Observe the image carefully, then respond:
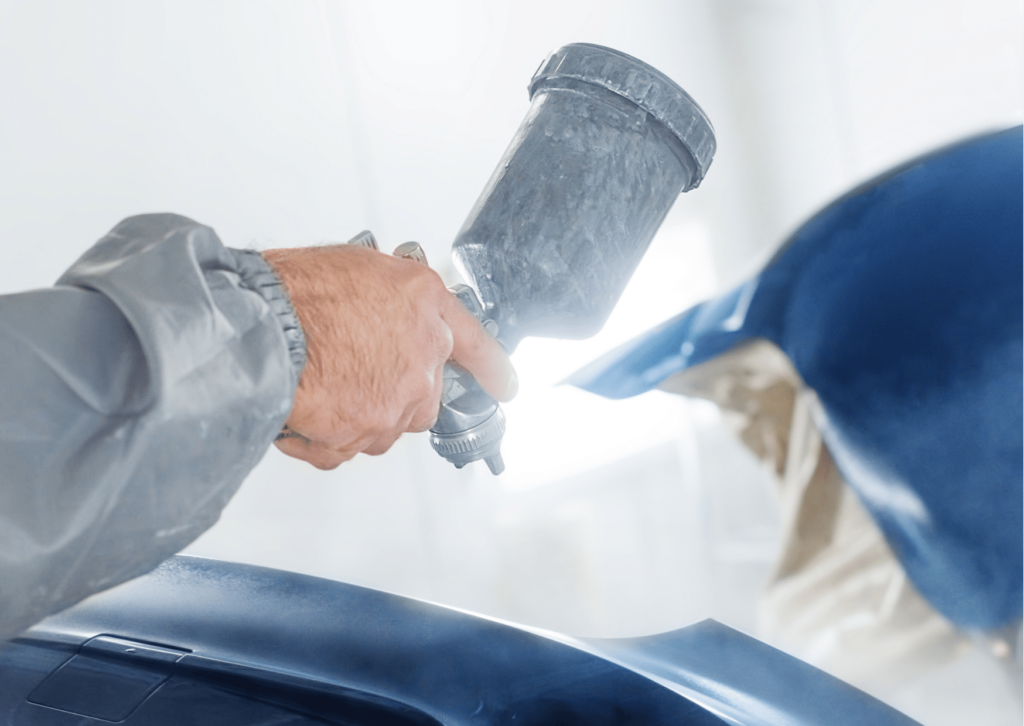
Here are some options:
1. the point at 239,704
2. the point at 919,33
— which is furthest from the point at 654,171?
the point at 919,33

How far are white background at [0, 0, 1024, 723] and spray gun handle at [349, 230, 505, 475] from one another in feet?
3.48

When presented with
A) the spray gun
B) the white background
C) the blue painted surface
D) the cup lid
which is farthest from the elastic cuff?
the white background

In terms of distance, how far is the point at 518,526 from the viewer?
90.0 inches

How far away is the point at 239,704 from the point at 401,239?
169 cm

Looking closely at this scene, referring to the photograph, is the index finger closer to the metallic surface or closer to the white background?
the metallic surface

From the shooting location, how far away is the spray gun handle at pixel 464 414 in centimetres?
64

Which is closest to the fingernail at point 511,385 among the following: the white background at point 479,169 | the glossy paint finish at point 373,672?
the glossy paint finish at point 373,672

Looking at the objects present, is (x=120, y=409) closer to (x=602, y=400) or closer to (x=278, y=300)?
(x=278, y=300)

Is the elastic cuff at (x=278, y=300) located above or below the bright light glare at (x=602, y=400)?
above

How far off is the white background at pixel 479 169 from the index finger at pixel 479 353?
105 centimetres

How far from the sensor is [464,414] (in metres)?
0.64

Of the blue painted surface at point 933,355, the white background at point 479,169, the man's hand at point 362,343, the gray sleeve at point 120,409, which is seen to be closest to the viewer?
the gray sleeve at point 120,409

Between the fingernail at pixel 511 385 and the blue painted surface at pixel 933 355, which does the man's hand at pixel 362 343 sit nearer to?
the fingernail at pixel 511 385

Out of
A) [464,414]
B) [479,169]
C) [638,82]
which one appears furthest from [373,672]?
[479,169]
